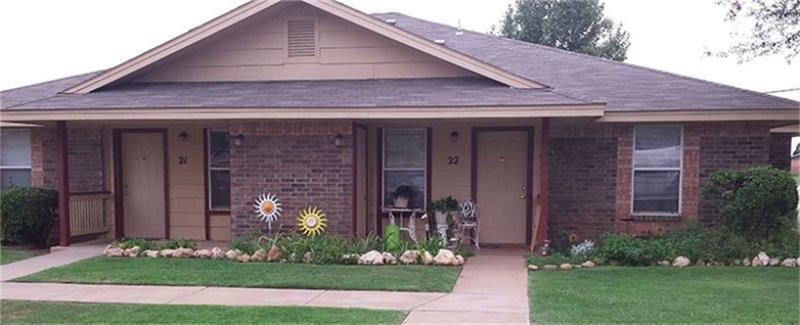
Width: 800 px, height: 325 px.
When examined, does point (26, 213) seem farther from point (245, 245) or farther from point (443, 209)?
point (443, 209)

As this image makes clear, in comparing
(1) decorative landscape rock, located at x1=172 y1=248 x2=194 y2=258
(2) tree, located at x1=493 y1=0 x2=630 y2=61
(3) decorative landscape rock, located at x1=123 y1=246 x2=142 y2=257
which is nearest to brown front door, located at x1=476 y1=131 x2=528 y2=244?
(1) decorative landscape rock, located at x1=172 y1=248 x2=194 y2=258

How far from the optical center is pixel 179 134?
11.0m

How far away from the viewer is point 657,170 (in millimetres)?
9695

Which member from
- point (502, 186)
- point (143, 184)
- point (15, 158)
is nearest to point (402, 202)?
point (502, 186)

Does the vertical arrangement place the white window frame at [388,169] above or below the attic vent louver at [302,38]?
below

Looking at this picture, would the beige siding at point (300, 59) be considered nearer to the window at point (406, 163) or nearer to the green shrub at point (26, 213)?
the window at point (406, 163)

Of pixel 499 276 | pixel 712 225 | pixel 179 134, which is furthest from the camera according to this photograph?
pixel 179 134

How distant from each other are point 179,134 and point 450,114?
5.45m

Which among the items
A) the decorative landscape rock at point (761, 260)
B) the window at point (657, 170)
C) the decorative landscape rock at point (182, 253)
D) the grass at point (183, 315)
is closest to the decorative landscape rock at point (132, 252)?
the decorative landscape rock at point (182, 253)

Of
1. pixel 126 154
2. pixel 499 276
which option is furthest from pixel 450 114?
pixel 126 154

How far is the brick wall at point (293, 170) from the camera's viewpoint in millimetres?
9344

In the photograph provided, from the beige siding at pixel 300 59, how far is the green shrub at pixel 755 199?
13.9 feet

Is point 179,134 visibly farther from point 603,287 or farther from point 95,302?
point 603,287

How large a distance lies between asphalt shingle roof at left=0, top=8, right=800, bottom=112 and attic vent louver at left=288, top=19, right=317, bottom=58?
0.54 metres
